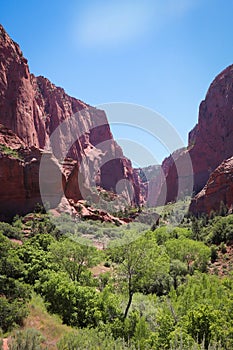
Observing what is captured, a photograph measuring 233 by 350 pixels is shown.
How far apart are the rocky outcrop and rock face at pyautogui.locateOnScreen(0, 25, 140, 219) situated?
24.2m

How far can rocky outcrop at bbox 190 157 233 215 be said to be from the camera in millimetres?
51219

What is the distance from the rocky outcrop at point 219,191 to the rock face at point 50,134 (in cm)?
2421

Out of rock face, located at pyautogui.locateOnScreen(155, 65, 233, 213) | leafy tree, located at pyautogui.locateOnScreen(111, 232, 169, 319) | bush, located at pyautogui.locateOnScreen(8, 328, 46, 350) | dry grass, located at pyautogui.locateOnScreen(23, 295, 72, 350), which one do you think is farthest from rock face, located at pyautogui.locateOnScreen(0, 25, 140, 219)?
bush, located at pyautogui.locateOnScreen(8, 328, 46, 350)

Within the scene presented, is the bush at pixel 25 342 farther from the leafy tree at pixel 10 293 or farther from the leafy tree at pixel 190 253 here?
the leafy tree at pixel 190 253

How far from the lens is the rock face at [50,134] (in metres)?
45.1

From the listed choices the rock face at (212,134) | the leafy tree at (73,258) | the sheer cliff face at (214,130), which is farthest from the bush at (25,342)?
the sheer cliff face at (214,130)

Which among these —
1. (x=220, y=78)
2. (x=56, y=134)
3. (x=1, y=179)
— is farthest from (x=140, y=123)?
(x=220, y=78)

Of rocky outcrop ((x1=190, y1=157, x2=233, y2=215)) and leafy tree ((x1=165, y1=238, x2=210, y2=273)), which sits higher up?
rocky outcrop ((x1=190, y1=157, x2=233, y2=215))

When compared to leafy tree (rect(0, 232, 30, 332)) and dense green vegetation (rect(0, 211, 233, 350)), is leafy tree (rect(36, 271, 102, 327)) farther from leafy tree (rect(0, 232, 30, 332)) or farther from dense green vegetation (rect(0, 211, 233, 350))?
leafy tree (rect(0, 232, 30, 332))

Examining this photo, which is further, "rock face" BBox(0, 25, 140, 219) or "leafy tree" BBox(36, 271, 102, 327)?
"rock face" BBox(0, 25, 140, 219)

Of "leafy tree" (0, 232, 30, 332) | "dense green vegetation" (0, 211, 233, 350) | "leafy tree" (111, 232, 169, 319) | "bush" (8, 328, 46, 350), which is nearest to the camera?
"bush" (8, 328, 46, 350)

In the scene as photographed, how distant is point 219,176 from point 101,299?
44140mm

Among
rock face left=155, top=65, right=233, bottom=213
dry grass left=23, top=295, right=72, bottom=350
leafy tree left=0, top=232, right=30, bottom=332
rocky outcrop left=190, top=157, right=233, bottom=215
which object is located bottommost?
dry grass left=23, top=295, right=72, bottom=350

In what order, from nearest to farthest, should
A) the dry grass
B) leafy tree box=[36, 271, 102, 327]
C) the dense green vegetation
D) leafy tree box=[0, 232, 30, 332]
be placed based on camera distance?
1. the dense green vegetation
2. leafy tree box=[0, 232, 30, 332]
3. the dry grass
4. leafy tree box=[36, 271, 102, 327]
